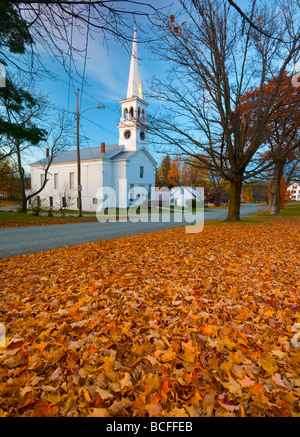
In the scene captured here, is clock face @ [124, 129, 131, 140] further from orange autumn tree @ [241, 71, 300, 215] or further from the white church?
orange autumn tree @ [241, 71, 300, 215]

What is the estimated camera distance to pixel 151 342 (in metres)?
2.23

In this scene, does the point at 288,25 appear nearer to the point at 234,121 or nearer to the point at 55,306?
Result: the point at 234,121

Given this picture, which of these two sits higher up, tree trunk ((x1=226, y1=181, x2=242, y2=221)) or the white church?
the white church

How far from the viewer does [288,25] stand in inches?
327

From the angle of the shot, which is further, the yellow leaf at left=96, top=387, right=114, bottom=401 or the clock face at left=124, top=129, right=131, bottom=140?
the clock face at left=124, top=129, right=131, bottom=140

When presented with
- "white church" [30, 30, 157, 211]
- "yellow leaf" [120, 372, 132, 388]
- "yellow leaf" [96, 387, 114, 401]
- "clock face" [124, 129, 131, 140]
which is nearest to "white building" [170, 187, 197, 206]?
"white church" [30, 30, 157, 211]

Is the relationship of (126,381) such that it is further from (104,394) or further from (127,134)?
(127,134)

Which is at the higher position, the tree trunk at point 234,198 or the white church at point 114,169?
the white church at point 114,169

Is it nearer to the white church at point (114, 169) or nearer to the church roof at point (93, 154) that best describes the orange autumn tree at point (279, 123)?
the white church at point (114, 169)

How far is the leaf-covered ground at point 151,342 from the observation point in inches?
62.1

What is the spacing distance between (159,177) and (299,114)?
1512 inches

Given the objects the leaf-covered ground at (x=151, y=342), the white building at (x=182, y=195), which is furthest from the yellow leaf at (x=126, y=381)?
the white building at (x=182, y=195)

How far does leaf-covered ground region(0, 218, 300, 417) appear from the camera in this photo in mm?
1577

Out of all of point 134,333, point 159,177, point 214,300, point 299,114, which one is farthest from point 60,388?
point 159,177
